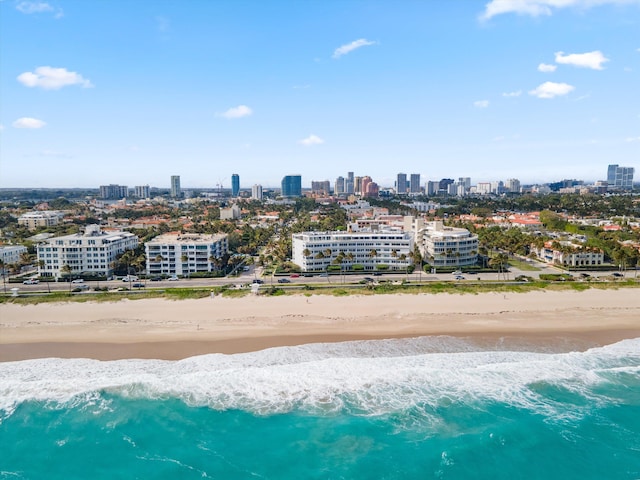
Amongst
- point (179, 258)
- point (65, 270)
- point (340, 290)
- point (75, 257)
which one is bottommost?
point (340, 290)

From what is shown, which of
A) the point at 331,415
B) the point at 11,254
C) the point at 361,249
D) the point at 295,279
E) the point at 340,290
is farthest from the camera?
the point at 11,254

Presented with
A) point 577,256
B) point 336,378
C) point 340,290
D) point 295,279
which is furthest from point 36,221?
point 577,256

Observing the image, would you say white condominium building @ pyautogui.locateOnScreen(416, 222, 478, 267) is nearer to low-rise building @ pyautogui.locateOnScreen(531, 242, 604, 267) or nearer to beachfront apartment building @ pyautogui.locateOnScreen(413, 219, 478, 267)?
beachfront apartment building @ pyautogui.locateOnScreen(413, 219, 478, 267)

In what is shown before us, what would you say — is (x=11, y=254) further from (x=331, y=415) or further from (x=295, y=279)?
(x=331, y=415)

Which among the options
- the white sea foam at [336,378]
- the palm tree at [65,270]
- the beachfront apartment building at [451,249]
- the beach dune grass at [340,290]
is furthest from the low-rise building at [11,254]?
the beachfront apartment building at [451,249]

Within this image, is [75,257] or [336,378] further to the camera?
[75,257]

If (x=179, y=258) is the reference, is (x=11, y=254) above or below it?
below
